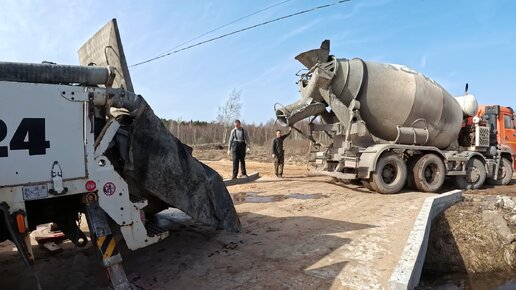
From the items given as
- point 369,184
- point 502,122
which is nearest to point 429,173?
point 369,184

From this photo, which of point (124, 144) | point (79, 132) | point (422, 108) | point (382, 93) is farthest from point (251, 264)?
point (422, 108)

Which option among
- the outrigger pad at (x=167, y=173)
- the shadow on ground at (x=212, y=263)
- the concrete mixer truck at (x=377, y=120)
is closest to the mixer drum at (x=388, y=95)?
the concrete mixer truck at (x=377, y=120)

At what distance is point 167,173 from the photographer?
428 centimetres

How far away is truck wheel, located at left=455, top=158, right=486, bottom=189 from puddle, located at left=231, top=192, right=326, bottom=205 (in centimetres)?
486

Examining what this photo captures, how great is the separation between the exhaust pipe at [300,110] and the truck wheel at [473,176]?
4.79m

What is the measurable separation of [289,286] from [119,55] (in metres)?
3.43

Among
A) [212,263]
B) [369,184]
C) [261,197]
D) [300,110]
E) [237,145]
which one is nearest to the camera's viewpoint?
[212,263]

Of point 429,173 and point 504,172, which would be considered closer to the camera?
point 429,173

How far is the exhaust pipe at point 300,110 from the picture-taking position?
390 inches

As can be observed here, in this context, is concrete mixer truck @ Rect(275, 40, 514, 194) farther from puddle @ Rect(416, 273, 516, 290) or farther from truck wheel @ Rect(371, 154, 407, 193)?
puddle @ Rect(416, 273, 516, 290)

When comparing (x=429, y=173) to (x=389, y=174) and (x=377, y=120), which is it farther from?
(x=377, y=120)

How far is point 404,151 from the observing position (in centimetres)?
1005

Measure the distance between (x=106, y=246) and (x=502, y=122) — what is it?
13.1 meters

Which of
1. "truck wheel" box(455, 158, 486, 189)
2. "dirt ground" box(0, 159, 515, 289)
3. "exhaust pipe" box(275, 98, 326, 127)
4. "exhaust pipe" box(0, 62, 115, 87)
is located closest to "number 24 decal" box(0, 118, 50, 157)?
"exhaust pipe" box(0, 62, 115, 87)
